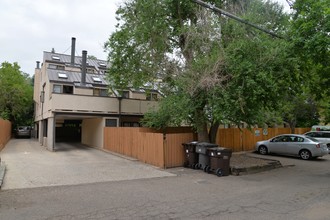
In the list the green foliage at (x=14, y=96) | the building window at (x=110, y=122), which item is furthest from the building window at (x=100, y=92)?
the green foliage at (x=14, y=96)

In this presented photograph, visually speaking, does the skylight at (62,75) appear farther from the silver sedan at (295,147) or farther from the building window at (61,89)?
the silver sedan at (295,147)

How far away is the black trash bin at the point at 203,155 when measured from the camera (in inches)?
474

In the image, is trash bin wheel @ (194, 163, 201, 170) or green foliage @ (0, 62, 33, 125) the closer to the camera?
trash bin wheel @ (194, 163, 201, 170)

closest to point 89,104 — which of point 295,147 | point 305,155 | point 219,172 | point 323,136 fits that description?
point 219,172

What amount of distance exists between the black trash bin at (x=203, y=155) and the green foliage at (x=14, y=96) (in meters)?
29.4

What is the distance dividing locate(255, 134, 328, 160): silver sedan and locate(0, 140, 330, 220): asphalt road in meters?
6.64

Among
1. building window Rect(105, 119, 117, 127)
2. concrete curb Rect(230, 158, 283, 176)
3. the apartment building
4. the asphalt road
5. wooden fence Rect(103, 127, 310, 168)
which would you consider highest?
the apartment building

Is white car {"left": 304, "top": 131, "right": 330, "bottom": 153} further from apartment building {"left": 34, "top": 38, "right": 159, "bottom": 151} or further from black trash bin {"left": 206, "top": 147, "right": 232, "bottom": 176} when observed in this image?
black trash bin {"left": 206, "top": 147, "right": 232, "bottom": 176}

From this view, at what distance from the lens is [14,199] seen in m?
7.27

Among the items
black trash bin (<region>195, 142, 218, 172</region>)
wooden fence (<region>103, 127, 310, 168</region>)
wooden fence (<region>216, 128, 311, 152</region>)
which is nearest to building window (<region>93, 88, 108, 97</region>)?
wooden fence (<region>103, 127, 310, 168</region>)

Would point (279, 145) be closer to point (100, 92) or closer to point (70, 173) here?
point (70, 173)

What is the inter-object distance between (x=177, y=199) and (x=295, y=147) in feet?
41.7

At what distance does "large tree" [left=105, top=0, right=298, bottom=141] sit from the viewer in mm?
11445

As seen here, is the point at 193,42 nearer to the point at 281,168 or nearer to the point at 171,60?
the point at 171,60
